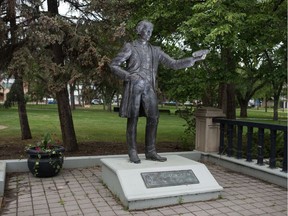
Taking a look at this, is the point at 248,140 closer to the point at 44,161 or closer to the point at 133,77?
the point at 133,77

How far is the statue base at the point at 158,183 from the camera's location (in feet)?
17.6

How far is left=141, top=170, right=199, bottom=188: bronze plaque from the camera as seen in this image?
561cm

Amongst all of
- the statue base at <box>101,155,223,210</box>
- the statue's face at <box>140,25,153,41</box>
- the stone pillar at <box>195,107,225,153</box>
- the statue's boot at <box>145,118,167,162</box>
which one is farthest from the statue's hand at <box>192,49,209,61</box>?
the stone pillar at <box>195,107,225,153</box>

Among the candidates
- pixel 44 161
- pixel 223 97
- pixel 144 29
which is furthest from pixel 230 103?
pixel 44 161

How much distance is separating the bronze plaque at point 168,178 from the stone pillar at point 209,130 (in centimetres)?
316

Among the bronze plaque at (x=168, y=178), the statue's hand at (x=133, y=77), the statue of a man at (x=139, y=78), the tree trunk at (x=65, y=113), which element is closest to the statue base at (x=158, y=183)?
the bronze plaque at (x=168, y=178)

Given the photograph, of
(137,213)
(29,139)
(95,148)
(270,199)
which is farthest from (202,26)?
(29,139)

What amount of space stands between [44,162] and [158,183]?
8.24ft

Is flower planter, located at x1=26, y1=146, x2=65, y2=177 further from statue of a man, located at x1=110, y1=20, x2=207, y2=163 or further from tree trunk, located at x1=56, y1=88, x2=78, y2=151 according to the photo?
tree trunk, located at x1=56, y1=88, x2=78, y2=151

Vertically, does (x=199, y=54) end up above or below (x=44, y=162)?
above

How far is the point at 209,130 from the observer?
902cm

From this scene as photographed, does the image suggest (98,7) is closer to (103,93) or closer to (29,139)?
(103,93)

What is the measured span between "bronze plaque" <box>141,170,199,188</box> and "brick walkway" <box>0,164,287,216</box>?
15.8 inches

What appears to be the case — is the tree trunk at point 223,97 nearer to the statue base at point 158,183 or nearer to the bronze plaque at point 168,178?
the statue base at point 158,183
